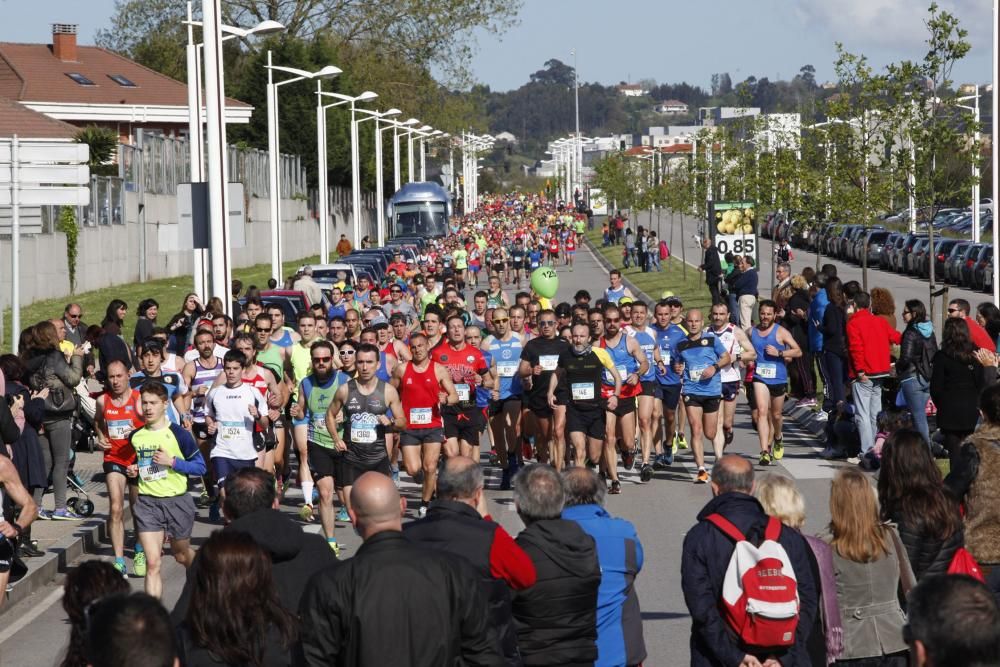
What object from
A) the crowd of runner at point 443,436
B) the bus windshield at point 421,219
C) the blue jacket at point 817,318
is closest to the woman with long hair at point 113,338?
the crowd of runner at point 443,436

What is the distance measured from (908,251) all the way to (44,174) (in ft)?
141

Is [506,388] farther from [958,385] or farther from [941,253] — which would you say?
[941,253]

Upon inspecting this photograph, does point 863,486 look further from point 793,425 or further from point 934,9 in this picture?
point 934,9

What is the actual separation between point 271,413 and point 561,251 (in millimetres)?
56588

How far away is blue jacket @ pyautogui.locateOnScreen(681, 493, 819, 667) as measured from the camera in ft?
21.7

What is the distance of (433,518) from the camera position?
22.5 feet

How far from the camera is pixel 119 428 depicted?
1232 cm

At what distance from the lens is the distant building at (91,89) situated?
69.6 metres

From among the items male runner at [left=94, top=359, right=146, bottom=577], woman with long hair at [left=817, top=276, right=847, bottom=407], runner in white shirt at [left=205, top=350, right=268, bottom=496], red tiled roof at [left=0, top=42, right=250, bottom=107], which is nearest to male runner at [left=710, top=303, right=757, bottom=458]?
woman with long hair at [left=817, top=276, right=847, bottom=407]

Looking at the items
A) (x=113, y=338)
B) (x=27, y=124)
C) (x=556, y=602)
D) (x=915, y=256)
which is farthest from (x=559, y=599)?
(x=915, y=256)

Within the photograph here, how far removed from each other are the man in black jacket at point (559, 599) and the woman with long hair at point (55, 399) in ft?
27.9

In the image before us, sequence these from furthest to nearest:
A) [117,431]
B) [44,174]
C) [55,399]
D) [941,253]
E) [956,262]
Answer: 1. [941,253]
2. [956,262]
3. [44,174]
4. [55,399]
5. [117,431]

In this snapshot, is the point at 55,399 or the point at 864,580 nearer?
the point at 864,580

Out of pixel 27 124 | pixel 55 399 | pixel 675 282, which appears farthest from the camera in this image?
pixel 27 124
